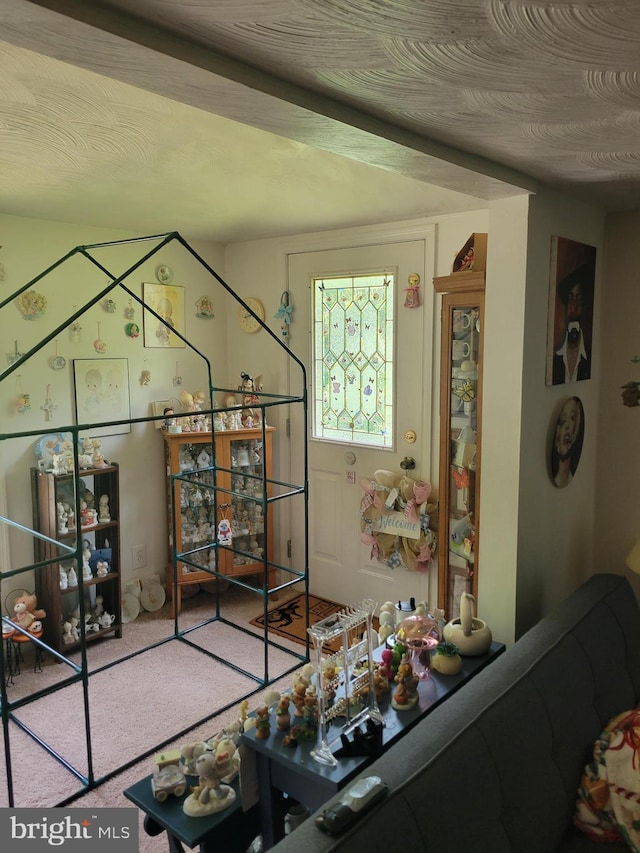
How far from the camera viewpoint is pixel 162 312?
13.5 feet

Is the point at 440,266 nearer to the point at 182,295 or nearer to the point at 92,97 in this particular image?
the point at 182,295

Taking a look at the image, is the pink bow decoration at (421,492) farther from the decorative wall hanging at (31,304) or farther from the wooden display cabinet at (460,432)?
the decorative wall hanging at (31,304)

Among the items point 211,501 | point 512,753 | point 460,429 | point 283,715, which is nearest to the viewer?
point 512,753

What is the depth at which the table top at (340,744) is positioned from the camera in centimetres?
161

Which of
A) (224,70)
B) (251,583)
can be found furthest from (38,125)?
(251,583)

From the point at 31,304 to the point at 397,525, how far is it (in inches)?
93.1

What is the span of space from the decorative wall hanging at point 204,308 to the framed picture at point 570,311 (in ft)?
8.42

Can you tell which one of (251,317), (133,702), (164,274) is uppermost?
(164,274)

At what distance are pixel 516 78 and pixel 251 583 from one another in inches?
145

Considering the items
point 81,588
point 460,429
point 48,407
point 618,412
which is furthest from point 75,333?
point 618,412

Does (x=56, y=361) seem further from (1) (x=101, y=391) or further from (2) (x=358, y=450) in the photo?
(2) (x=358, y=450)

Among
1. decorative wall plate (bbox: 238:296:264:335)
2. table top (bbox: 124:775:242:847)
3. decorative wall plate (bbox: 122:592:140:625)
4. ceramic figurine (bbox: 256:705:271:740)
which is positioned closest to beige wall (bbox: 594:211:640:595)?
ceramic figurine (bbox: 256:705:271:740)

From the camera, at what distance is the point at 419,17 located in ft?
3.21

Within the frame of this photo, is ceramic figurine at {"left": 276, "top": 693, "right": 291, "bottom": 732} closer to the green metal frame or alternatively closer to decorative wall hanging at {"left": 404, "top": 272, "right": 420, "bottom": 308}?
the green metal frame
